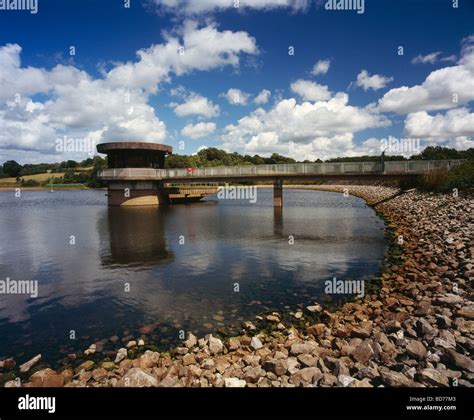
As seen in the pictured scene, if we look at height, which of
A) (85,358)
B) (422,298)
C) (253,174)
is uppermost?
(253,174)

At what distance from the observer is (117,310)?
12352 mm

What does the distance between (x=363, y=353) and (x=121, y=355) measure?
21.7ft

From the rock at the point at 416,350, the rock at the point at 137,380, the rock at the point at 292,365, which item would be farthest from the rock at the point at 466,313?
the rock at the point at 137,380

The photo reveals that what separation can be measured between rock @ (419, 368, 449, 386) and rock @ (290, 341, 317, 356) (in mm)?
2604

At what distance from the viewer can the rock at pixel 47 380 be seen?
7570 millimetres

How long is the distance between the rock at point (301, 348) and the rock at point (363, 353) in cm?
109

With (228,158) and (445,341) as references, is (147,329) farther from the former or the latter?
(228,158)

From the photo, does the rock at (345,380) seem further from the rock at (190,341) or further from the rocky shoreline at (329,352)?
the rock at (190,341)

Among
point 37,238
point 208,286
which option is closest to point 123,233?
point 37,238

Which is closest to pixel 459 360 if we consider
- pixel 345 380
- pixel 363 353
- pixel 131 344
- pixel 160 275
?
pixel 363 353

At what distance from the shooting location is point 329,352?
8.02m

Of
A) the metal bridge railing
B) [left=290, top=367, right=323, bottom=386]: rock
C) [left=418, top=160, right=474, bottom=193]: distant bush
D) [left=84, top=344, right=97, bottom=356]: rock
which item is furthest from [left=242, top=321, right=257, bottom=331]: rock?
the metal bridge railing
